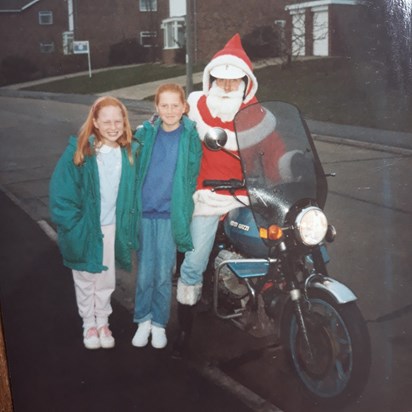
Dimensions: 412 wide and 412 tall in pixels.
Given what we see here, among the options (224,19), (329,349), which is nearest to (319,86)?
(224,19)

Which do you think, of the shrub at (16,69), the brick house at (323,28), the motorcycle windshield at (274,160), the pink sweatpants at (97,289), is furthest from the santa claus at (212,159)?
the shrub at (16,69)

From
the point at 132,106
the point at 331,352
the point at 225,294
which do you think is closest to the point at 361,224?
the point at 225,294

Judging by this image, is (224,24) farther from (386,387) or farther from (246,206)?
(386,387)

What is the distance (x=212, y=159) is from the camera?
113 inches

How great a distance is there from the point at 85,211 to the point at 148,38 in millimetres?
806

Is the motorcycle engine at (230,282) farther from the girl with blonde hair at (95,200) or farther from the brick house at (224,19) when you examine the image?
the brick house at (224,19)

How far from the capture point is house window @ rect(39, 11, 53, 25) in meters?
2.28

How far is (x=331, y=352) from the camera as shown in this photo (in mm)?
2555

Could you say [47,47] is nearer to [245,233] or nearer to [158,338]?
[245,233]

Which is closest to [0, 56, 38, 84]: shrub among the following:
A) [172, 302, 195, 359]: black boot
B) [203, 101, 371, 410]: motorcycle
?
[203, 101, 371, 410]: motorcycle

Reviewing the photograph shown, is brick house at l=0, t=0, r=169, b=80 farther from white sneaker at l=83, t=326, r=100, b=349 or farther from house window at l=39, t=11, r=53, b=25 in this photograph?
white sneaker at l=83, t=326, r=100, b=349

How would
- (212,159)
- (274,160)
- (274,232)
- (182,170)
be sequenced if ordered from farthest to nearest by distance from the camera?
(212,159) → (182,170) → (274,160) → (274,232)

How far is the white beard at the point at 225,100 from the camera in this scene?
2.70 metres

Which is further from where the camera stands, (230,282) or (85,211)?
(230,282)
